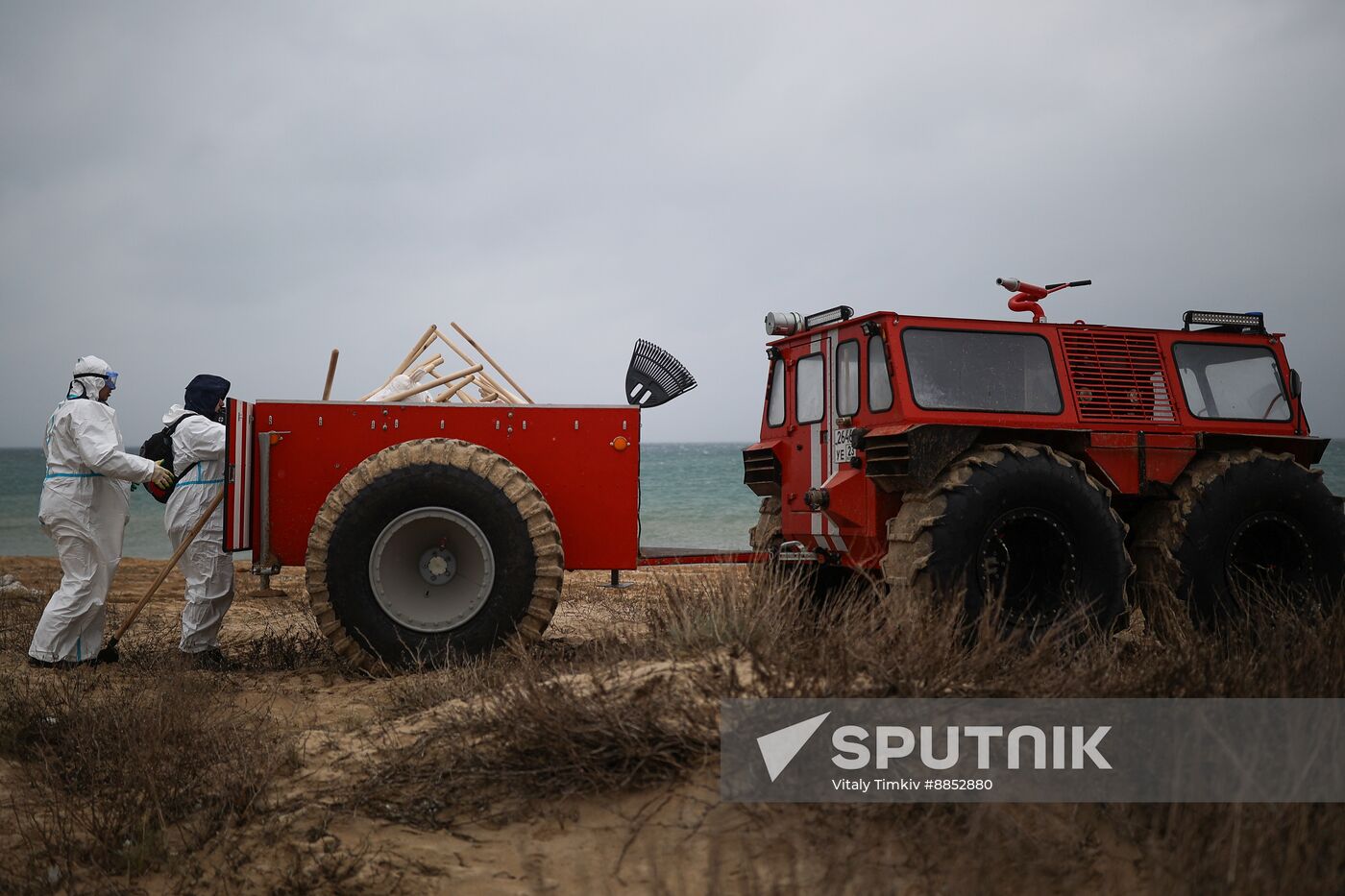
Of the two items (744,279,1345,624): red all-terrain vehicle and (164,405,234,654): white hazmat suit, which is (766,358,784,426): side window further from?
(164,405,234,654): white hazmat suit

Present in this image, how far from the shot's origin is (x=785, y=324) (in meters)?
7.21

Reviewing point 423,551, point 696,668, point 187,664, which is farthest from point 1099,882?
point 187,664

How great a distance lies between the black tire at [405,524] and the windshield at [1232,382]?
4339 mm

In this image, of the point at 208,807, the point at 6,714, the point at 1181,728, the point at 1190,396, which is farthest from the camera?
the point at 1190,396

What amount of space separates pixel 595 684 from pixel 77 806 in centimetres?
211

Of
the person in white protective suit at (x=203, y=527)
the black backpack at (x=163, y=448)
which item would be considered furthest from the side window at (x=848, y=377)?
the black backpack at (x=163, y=448)

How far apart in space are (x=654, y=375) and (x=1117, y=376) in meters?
3.15

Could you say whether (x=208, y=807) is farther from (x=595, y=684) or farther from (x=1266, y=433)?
(x=1266, y=433)

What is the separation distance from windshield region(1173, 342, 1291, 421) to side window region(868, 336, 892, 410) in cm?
210

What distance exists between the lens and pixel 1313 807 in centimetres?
302

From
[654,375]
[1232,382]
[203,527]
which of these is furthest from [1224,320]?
[203,527]

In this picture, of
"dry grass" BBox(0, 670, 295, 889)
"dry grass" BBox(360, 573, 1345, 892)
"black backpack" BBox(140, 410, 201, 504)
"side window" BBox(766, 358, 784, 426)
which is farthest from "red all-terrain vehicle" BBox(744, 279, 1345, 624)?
"black backpack" BBox(140, 410, 201, 504)

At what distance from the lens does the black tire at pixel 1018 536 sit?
5469 mm

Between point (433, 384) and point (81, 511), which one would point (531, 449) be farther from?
point (81, 511)
